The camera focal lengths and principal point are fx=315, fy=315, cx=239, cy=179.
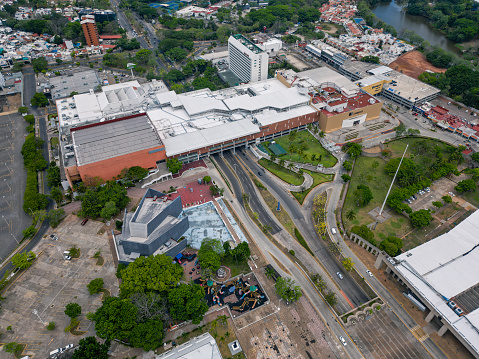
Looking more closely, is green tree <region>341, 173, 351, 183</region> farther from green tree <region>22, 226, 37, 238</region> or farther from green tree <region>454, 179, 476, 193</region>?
green tree <region>22, 226, 37, 238</region>

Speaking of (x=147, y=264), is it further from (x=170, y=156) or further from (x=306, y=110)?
(x=306, y=110)

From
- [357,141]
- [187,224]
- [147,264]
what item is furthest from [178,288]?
[357,141]

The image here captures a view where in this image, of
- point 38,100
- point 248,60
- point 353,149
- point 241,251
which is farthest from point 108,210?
point 248,60

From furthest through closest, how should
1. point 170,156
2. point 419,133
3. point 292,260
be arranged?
point 419,133 < point 170,156 < point 292,260

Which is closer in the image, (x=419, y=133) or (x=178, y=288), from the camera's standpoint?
(x=178, y=288)

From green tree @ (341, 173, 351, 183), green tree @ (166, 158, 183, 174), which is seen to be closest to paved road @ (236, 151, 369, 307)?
green tree @ (341, 173, 351, 183)

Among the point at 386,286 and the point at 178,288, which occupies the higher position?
the point at 178,288

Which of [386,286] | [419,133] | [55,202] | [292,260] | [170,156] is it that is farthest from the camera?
[419,133]

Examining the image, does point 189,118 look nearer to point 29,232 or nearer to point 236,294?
point 29,232
